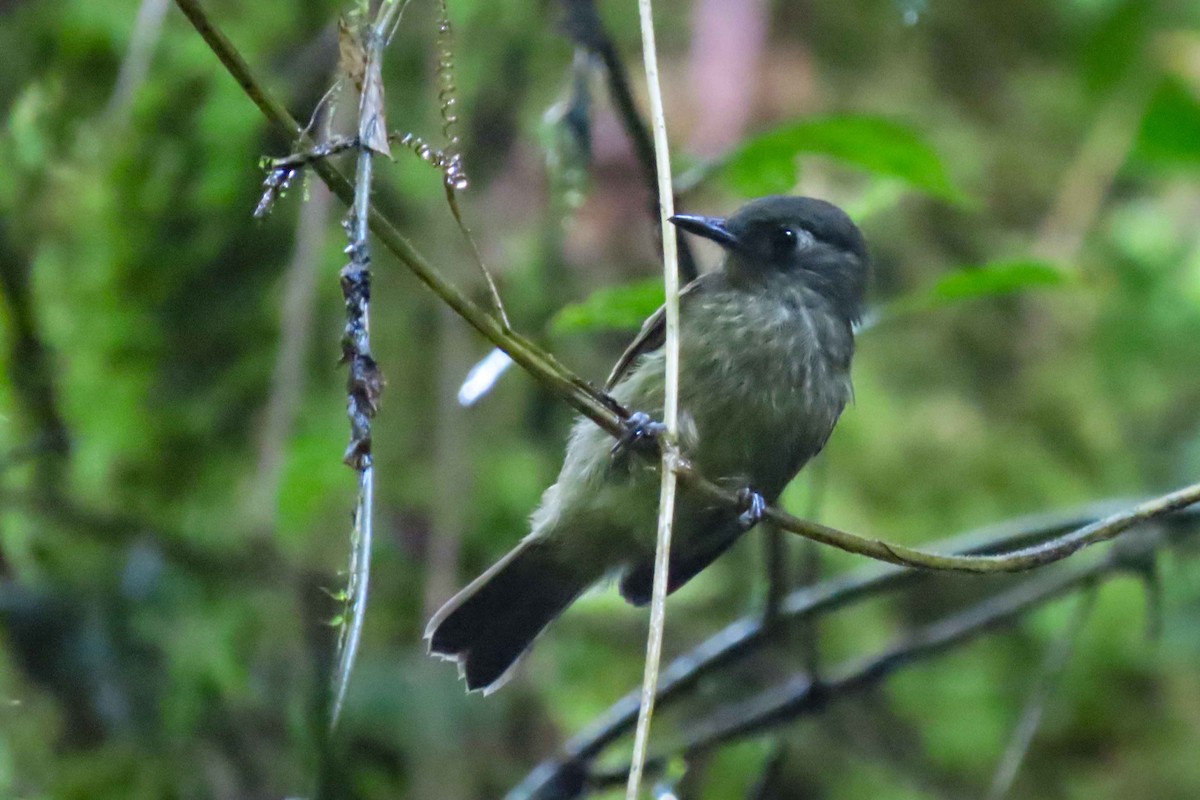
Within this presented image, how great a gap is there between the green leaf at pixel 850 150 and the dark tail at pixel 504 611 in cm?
107

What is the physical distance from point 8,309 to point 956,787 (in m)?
3.84

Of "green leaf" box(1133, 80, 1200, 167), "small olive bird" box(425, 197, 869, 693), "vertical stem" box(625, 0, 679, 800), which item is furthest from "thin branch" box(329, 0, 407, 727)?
"green leaf" box(1133, 80, 1200, 167)

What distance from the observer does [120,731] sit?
3.60m

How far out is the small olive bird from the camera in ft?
9.87

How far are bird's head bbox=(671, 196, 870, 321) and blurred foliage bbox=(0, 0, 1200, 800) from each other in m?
0.29

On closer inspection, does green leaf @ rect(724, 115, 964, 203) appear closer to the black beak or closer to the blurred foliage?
the blurred foliage

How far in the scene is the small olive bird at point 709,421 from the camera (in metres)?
3.01

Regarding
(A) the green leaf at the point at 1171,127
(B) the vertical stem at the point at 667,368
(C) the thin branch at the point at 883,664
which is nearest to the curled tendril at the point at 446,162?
(B) the vertical stem at the point at 667,368

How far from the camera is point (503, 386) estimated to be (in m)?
5.15

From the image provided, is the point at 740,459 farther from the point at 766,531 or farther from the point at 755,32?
the point at 755,32

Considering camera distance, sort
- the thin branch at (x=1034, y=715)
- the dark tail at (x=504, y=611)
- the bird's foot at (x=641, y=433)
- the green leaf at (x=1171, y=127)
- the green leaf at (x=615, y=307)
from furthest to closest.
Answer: the green leaf at (x=1171, y=127) → the dark tail at (x=504, y=611) → the thin branch at (x=1034, y=715) → the green leaf at (x=615, y=307) → the bird's foot at (x=641, y=433)

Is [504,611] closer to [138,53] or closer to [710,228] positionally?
[710,228]

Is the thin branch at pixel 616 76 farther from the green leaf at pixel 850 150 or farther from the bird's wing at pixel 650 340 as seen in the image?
the bird's wing at pixel 650 340

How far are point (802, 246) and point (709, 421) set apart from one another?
0.65 metres
